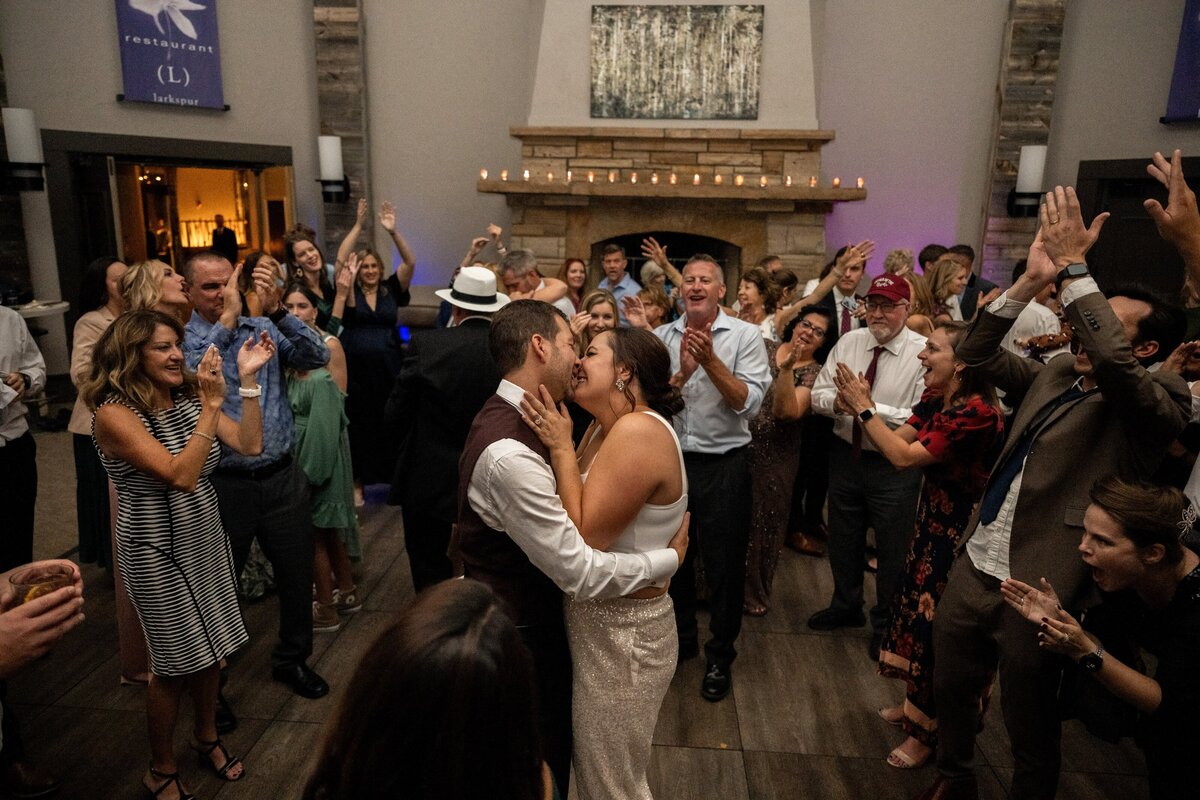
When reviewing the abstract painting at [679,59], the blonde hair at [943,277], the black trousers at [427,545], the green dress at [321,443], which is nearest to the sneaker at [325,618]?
the green dress at [321,443]

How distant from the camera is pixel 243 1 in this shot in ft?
21.6

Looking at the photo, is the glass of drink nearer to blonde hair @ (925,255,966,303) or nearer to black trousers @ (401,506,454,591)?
black trousers @ (401,506,454,591)

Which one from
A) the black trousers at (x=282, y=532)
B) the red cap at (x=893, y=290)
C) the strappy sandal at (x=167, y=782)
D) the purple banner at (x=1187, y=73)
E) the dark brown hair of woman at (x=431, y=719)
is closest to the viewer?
the dark brown hair of woman at (x=431, y=719)

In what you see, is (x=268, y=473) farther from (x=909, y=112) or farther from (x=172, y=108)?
(x=909, y=112)

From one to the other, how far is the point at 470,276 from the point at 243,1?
5.43 meters

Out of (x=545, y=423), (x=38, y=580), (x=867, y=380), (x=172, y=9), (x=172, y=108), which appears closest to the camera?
(x=38, y=580)

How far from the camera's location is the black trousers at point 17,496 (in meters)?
2.71

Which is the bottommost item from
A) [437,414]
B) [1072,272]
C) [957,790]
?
[957,790]

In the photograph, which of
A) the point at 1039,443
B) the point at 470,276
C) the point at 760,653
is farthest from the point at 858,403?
the point at 470,276

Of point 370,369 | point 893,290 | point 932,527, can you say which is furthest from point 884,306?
point 370,369

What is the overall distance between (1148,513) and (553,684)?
1386mm

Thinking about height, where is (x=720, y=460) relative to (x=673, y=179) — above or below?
below

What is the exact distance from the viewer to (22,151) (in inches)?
215

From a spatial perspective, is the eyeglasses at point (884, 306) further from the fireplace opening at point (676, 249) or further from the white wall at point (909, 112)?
the white wall at point (909, 112)
